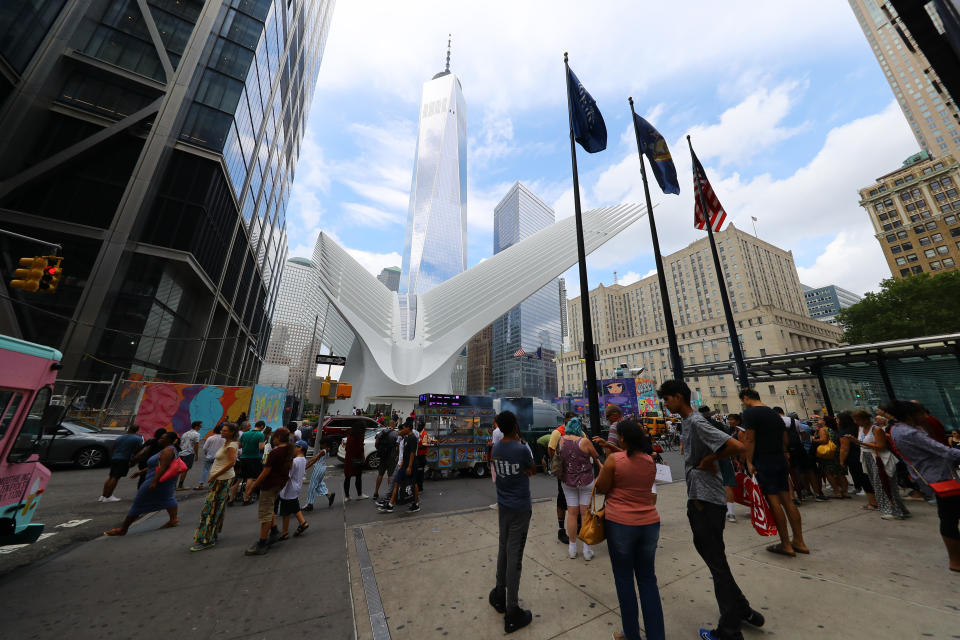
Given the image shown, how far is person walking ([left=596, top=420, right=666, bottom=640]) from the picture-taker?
2.47m

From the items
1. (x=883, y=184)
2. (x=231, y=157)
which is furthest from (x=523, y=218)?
(x=231, y=157)

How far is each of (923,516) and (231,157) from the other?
33.4 m

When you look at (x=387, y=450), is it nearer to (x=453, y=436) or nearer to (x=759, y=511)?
(x=453, y=436)

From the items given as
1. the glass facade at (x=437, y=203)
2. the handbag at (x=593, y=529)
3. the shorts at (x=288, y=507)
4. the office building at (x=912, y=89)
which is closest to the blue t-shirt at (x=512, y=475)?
the handbag at (x=593, y=529)

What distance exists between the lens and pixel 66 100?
697 inches

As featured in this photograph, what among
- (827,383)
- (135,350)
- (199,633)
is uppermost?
(135,350)

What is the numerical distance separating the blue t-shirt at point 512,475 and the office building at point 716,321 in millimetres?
68131

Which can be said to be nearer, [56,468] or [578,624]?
[578,624]

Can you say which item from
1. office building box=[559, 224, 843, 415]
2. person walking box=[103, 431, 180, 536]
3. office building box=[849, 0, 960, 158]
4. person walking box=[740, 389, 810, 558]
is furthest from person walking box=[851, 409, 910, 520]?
office building box=[849, 0, 960, 158]

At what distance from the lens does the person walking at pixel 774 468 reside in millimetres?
4363

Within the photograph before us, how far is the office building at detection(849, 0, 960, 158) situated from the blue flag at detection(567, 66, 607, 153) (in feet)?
277

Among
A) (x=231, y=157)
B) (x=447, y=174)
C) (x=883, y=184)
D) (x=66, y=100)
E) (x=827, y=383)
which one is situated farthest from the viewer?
(x=447, y=174)

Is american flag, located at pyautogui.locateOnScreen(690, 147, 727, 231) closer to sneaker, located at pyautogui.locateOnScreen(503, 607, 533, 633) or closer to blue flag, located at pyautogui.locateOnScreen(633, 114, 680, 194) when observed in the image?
blue flag, located at pyautogui.locateOnScreen(633, 114, 680, 194)

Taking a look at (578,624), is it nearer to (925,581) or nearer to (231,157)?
(925,581)
